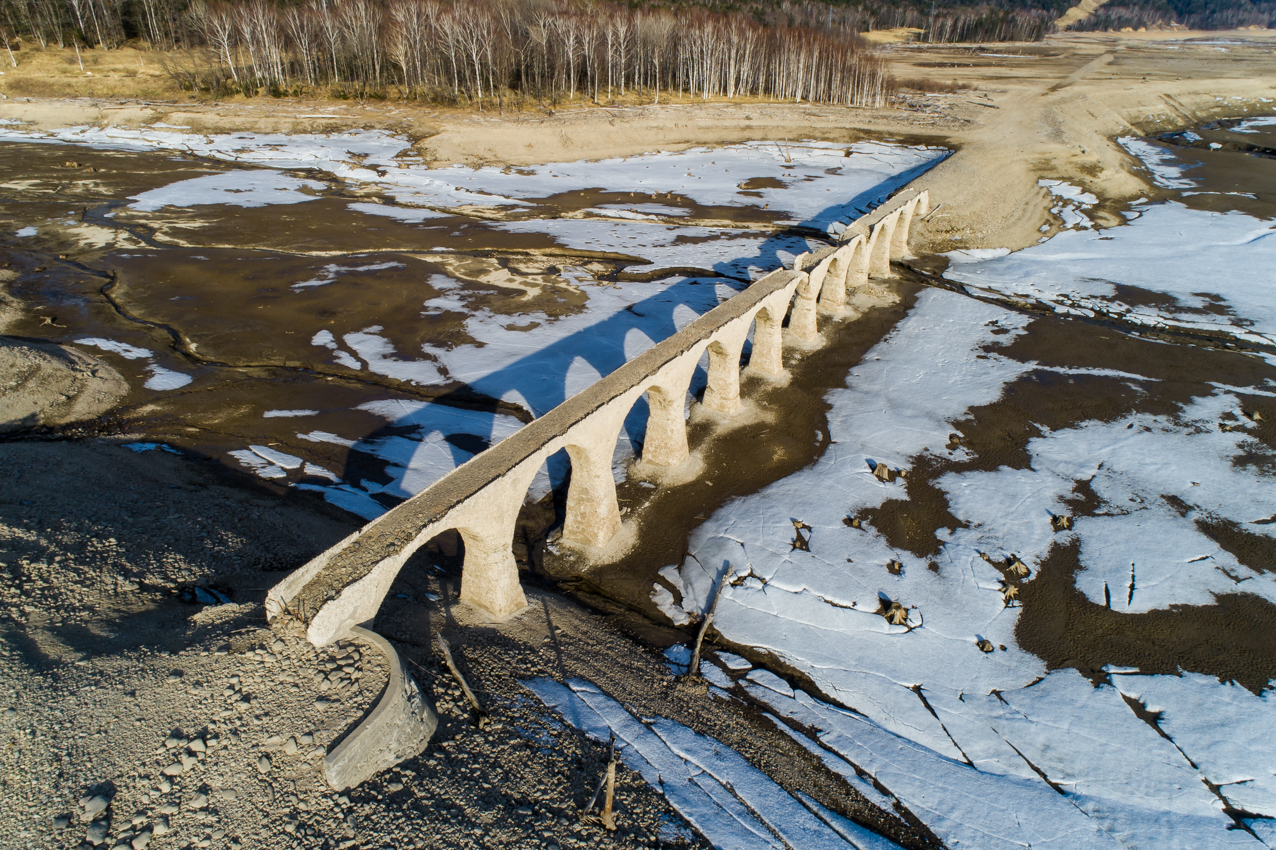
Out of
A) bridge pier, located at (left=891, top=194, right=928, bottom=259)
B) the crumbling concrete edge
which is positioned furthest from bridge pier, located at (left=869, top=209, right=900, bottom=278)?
the crumbling concrete edge

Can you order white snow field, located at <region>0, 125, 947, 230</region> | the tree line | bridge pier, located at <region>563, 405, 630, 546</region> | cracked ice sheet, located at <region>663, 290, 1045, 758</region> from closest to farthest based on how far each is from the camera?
cracked ice sheet, located at <region>663, 290, 1045, 758</region> → bridge pier, located at <region>563, 405, 630, 546</region> → white snow field, located at <region>0, 125, 947, 230</region> → the tree line

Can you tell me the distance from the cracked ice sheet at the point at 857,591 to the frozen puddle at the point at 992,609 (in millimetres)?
41

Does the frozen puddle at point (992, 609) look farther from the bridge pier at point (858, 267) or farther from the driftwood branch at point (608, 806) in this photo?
the bridge pier at point (858, 267)

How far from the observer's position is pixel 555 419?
570 inches

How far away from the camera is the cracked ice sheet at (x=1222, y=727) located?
11453 mm

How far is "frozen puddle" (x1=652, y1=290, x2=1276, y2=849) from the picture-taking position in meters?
11.4

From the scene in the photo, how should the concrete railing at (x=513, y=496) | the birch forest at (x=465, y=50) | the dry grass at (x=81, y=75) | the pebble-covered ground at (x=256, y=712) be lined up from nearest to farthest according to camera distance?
1. the pebble-covered ground at (x=256, y=712)
2. the concrete railing at (x=513, y=496)
3. the dry grass at (x=81, y=75)
4. the birch forest at (x=465, y=50)

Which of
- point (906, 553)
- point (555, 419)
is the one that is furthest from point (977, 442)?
point (555, 419)

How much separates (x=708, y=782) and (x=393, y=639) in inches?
226

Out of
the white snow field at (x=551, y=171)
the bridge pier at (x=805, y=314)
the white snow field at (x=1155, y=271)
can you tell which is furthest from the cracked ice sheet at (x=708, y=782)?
the white snow field at (x=551, y=171)

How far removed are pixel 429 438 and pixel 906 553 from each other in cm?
1315

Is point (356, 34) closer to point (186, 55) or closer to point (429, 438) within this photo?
point (186, 55)

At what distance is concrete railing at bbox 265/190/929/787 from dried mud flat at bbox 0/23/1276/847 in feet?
1.47

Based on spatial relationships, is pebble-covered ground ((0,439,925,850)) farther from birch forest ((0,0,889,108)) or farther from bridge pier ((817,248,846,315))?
birch forest ((0,0,889,108))
